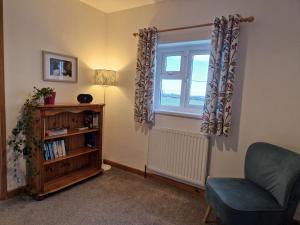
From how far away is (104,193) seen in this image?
251 centimetres

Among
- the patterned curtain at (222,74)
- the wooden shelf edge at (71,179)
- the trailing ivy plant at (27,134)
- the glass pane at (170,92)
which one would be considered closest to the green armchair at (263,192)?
the patterned curtain at (222,74)

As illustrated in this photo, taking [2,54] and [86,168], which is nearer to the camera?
[2,54]

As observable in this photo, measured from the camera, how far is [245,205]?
1.59 meters

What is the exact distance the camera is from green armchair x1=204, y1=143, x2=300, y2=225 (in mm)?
1563

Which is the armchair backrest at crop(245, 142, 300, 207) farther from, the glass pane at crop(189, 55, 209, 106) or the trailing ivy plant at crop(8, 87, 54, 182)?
the trailing ivy plant at crop(8, 87, 54, 182)

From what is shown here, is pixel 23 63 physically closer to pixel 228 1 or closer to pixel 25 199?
pixel 25 199

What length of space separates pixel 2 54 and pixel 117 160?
6.97 ft

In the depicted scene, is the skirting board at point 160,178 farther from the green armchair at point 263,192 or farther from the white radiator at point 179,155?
the green armchair at point 263,192

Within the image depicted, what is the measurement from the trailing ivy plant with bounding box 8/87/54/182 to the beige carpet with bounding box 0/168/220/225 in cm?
41

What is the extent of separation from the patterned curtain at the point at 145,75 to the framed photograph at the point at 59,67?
896mm

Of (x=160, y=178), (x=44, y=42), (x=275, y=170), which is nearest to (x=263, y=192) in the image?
(x=275, y=170)

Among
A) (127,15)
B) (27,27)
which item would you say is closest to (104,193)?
(27,27)

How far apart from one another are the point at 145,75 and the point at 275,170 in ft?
6.06

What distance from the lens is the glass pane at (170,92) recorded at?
285 centimetres
